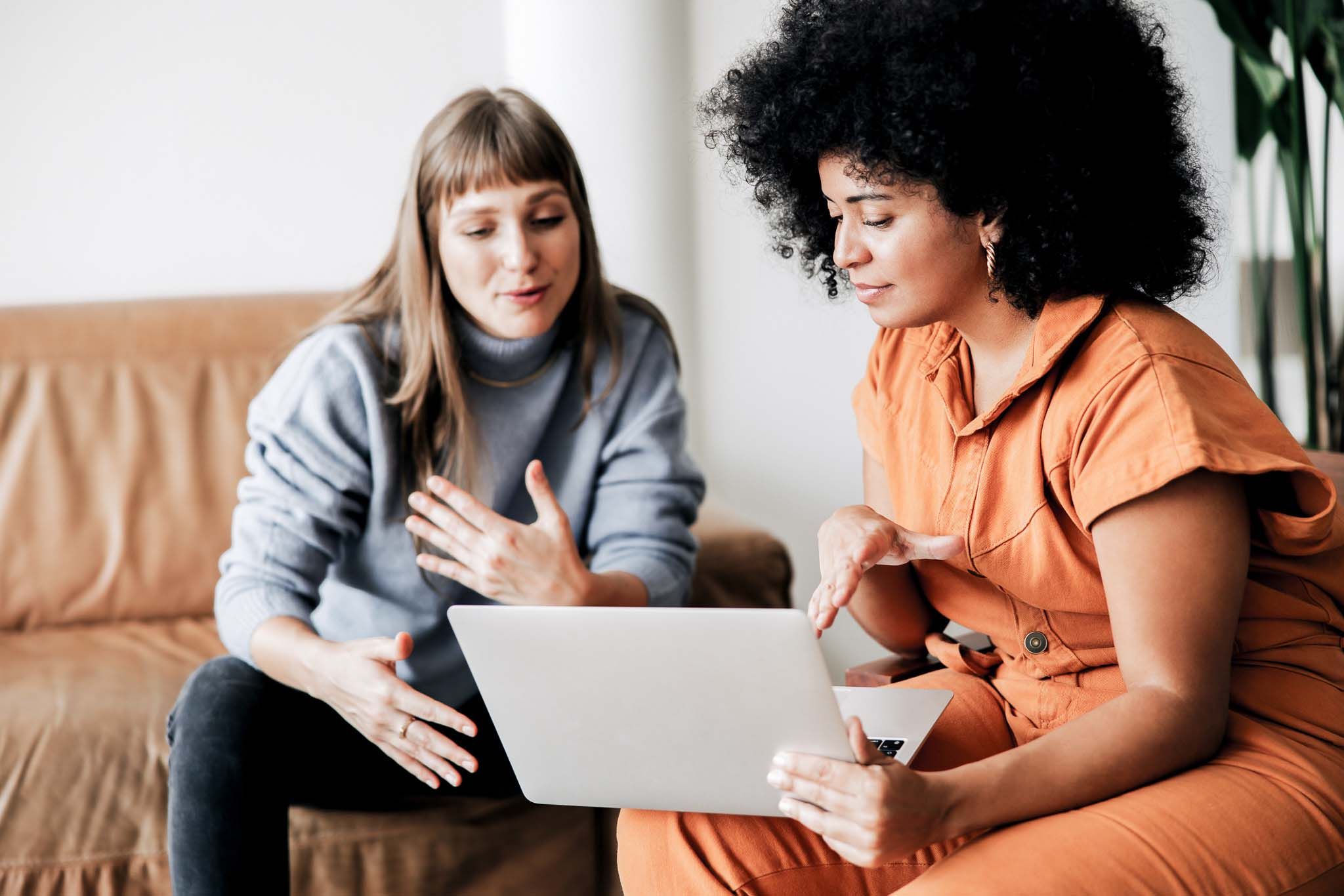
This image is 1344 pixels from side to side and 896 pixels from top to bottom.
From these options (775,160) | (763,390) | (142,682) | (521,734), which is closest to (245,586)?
(142,682)

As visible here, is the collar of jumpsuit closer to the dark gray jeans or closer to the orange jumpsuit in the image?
the orange jumpsuit

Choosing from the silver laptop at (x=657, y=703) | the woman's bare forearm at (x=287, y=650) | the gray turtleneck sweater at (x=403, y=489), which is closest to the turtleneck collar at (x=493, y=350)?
the gray turtleneck sweater at (x=403, y=489)

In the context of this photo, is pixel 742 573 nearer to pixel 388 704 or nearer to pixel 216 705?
pixel 388 704

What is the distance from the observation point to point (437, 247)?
158cm

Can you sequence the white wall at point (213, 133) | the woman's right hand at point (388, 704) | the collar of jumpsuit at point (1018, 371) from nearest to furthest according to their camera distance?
the collar of jumpsuit at point (1018, 371)
the woman's right hand at point (388, 704)
the white wall at point (213, 133)

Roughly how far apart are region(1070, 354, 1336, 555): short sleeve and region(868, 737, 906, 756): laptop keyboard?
0.82ft

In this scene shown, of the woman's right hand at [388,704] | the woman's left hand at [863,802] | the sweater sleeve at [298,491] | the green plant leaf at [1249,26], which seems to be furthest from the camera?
the green plant leaf at [1249,26]

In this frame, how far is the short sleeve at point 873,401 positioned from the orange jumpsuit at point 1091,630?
7 centimetres

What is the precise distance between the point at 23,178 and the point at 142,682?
1.14m

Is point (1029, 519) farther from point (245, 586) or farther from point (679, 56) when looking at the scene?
point (679, 56)

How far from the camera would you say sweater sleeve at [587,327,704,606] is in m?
1.59

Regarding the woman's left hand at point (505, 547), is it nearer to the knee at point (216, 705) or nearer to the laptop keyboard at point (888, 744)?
the knee at point (216, 705)

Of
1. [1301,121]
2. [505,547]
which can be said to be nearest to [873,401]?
[505,547]

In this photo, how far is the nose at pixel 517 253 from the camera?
4.99ft
